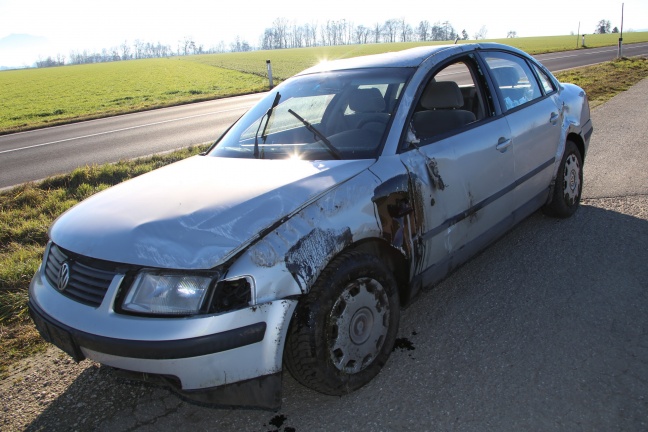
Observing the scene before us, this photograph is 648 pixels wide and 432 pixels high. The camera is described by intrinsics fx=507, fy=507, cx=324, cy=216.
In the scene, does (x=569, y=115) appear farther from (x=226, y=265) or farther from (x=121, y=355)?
(x=121, y=355)

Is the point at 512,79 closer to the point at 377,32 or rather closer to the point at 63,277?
the point at 63,277

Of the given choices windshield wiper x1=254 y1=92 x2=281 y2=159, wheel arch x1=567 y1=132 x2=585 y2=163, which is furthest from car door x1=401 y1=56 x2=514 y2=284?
wheel arch x1=567 y1=132 x2=585 y2=163

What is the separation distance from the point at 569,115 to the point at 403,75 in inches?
82.7

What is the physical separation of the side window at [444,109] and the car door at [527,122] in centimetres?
20

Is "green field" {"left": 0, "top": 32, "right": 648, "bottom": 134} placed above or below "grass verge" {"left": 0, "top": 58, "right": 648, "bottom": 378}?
above

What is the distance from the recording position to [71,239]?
2.32 m

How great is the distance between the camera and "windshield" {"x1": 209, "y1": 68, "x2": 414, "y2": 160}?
9.38 ft

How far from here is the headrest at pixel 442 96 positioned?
3.27 m

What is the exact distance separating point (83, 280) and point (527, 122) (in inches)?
123

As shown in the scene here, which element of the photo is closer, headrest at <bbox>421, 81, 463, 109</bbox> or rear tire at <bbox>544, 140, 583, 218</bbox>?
headrest at <bbox>421, 81, 463, 109</bbox>

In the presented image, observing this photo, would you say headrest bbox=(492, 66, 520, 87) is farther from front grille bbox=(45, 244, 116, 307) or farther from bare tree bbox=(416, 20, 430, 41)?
bare tree bbox=(416, 20, 430, 41)

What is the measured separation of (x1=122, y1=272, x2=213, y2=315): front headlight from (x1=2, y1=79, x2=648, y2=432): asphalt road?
1.29 ft

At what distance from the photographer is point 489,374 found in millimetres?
2533

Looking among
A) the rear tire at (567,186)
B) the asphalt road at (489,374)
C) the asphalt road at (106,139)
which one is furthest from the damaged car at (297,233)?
the asphalt road at (106,139)
